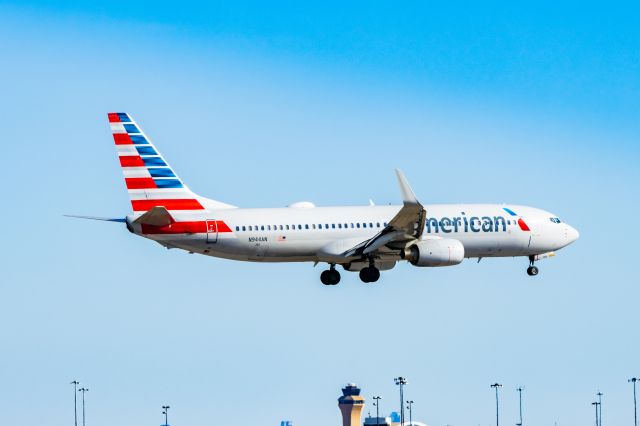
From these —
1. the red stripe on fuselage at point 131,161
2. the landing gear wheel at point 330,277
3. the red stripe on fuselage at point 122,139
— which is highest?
the red stripe on fuselage at point 122,139

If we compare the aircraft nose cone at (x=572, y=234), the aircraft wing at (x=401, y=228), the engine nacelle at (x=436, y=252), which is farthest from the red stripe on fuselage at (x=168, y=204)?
the aircraft nose cone at (x=572, y=234)

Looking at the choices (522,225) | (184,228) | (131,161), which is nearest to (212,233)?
(184,228)

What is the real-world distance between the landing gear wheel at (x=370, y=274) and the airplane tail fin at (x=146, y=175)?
11.9 m

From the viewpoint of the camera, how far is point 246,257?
4299 inches

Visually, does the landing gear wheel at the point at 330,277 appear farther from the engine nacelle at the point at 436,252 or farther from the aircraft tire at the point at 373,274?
the engine nacelle at the point at 436,252

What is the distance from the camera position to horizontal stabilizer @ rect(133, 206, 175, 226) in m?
104

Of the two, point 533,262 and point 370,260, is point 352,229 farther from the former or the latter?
point 533,262

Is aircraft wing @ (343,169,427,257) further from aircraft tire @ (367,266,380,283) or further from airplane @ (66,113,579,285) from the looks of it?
aircraft tire @ (367,266,380,283)

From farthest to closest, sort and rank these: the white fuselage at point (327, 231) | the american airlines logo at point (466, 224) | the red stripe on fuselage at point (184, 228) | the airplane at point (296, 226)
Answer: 1. the american airlines logo at point (466, 224)
2. the white fuselage at point (327, 231)
3. the airplane at point (296, 226)
4. the red stripe on fuselage at point (184, 228)

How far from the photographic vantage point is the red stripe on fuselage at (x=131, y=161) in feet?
356

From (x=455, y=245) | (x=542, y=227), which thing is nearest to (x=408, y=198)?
(x=455, y=245)

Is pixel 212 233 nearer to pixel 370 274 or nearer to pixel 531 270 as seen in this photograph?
pixel 370 274

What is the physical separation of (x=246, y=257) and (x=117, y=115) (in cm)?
1361

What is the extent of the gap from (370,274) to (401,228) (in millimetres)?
5816
